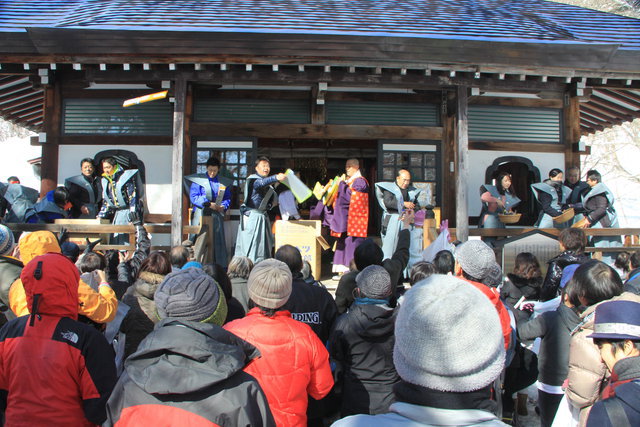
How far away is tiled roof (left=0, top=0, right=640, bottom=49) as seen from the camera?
7180 millimetres

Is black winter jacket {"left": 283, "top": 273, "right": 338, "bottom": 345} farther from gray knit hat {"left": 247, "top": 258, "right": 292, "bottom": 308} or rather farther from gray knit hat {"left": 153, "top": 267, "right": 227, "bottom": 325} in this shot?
gray knit hat {"left": 153, "top": 267, "right": 227, "bottom": 325}

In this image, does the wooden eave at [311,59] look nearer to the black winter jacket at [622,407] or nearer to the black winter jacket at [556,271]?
the black winter jacket at [556,271]

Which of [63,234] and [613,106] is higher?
[613,106]

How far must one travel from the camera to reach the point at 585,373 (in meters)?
2.35

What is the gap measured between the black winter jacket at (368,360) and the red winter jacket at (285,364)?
48cm

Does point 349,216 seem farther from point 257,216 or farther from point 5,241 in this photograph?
point 5,241

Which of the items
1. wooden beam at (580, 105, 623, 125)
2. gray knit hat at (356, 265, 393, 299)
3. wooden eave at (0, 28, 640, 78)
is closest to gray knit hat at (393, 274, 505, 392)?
gray knit hat at (356, 265, 393, 299)

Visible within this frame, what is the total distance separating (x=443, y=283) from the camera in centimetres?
134

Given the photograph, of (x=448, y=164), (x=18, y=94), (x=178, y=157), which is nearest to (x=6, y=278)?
(x=178, y=157)

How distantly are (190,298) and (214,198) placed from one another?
5679 mm

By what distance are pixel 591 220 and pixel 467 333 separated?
7.01m

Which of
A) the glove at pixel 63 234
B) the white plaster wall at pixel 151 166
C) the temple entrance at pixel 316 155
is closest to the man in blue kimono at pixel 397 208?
the temple entrance at pixel 316 155

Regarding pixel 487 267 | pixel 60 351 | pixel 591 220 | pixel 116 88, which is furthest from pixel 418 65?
pixel 60 351

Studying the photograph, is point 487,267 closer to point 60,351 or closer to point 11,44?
point 60,351
